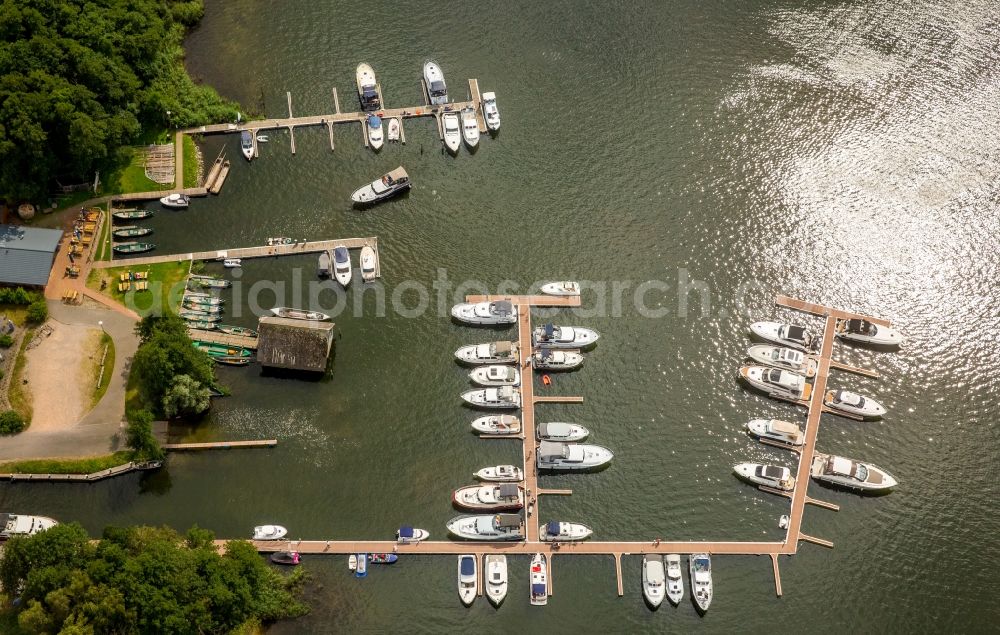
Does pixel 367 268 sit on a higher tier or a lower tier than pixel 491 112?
lower

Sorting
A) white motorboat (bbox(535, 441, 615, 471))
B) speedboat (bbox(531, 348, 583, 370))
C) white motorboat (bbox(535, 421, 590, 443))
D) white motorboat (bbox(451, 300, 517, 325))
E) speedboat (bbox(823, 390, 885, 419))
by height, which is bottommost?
white motorboat (bbox(535, 441, 615, 471))

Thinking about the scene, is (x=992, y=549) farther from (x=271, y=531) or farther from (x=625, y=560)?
(x=271, y=531)

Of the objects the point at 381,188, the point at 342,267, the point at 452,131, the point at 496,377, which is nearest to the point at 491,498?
the point at 496,377

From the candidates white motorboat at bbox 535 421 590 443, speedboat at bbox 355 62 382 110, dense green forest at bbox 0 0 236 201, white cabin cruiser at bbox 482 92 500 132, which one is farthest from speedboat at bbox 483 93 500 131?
white motorboat at bbox 535 421 590 443

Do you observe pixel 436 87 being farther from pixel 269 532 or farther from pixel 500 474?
pixel 269 532

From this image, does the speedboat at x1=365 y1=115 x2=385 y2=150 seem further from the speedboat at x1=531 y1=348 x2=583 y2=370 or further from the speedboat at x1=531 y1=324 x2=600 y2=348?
the speedboat at x1=531 y1=348 x2=583 y2=370

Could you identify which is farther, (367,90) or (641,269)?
(367,90)
